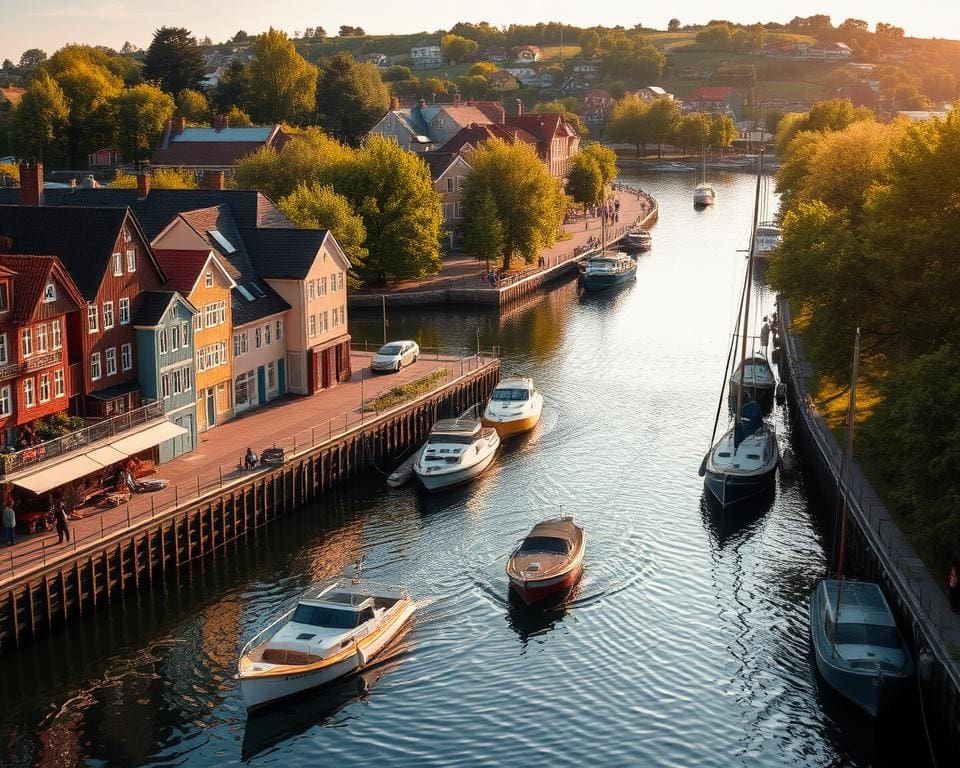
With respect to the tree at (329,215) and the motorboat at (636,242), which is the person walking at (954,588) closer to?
the tree at (329,215)

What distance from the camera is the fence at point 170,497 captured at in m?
48.2

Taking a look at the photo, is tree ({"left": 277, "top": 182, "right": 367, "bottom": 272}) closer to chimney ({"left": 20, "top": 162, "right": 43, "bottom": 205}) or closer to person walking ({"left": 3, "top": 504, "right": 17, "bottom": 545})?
chimney ({"left": 20, "top": 162, "right": 43, "bottom": 205})

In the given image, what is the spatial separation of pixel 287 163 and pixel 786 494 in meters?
69.2

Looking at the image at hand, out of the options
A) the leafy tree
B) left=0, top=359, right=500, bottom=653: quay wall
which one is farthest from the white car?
the leafy tree

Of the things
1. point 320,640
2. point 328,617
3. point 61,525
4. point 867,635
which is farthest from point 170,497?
point 867,635

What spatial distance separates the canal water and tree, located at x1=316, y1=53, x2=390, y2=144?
131 metres

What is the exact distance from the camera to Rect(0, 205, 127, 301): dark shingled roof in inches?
2365

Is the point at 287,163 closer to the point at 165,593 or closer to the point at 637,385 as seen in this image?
the point at 637,385

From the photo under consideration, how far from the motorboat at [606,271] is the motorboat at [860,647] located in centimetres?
7964

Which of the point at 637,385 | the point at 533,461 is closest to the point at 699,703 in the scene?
the point at 533,461

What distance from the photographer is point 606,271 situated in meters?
126

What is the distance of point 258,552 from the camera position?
57531 mm

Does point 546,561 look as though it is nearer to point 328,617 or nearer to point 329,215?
point 328,617

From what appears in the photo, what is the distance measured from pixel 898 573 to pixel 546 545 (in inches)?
551
